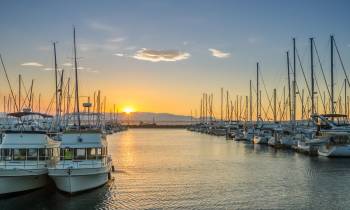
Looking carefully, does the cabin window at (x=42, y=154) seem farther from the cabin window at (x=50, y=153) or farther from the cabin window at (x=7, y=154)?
the cabin window at (x=7, y=154)

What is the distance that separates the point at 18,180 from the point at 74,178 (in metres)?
4.70

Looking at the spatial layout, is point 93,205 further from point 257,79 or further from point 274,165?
point 257,79

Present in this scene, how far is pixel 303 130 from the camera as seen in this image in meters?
102

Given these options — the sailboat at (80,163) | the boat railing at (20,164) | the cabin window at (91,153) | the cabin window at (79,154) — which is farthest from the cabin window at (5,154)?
the cabin window at (91,153)

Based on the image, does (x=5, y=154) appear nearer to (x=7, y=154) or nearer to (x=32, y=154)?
(x=7, y=154)

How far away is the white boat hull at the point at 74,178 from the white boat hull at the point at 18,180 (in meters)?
1.95

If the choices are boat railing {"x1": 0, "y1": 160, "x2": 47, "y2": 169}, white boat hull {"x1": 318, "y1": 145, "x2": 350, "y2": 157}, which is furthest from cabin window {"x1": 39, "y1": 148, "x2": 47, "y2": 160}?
white boat hull {"x1": 318, "y1": 145, "x2": 350, "y2": 157}

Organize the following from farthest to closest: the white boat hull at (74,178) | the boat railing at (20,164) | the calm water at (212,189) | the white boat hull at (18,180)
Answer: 1. the boat railing at (20,164)
2. the white boat hull at (74,178)
3. the white boat hull at (18,180)
4. the calm water at (212,189)

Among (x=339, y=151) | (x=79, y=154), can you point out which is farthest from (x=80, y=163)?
(x=339, y=151)

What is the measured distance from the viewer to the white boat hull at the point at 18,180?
A: 39.3 m

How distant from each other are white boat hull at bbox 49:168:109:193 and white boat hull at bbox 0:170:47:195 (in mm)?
1954

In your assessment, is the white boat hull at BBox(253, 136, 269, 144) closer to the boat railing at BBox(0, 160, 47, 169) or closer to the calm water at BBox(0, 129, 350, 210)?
the calm water at BBox(0, 129, 350, 210)

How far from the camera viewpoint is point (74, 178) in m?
39.9

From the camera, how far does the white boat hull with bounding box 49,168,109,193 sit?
3959cm
